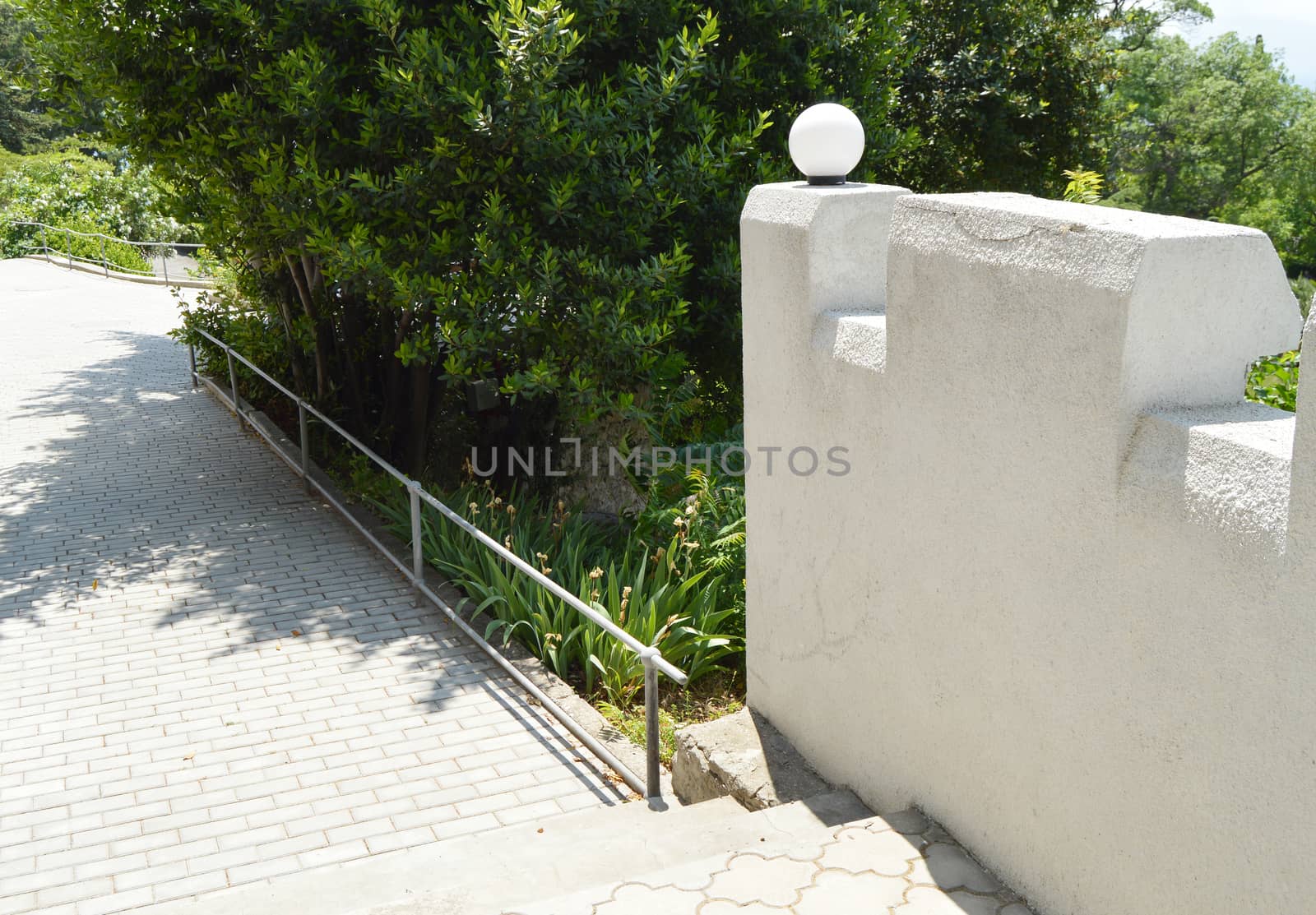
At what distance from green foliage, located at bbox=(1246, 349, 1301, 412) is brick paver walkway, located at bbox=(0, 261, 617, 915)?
308cm

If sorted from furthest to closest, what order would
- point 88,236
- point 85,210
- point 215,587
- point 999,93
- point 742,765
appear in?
point 85,210
point 88,236
point 999,93
point 215,587
point 742,765

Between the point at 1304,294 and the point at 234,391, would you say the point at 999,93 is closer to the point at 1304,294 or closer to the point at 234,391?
the point at 234,391

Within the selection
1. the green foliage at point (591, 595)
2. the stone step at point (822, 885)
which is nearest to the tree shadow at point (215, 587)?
the green foliage at point (591, 595)

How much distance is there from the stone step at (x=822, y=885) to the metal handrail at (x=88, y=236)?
22.8 metres

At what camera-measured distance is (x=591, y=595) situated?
261 inches

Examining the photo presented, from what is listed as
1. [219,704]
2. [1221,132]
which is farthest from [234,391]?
[1221,132]

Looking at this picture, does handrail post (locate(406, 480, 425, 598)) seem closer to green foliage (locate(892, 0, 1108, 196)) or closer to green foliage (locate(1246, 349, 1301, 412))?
green foliage (locate(1246, 349, 1301, 412))

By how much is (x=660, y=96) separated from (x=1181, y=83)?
43276 millimetres

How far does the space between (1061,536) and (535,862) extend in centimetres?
219

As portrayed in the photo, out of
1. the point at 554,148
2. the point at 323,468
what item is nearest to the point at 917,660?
the point at 554,148

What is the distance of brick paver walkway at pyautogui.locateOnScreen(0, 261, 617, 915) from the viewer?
4734 millimetres

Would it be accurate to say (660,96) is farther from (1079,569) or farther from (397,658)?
(1079,569)

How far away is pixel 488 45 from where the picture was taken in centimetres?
727

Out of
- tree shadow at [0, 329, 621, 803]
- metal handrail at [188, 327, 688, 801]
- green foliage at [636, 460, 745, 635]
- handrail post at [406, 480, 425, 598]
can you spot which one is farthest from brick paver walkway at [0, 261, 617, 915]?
green foliage at [636, 460, 745, 635]
